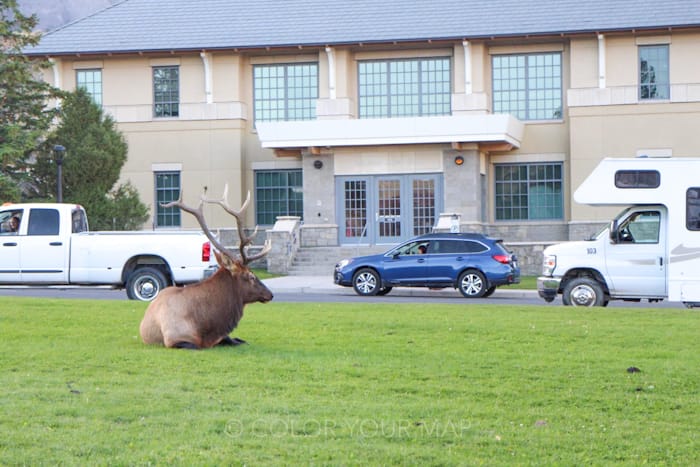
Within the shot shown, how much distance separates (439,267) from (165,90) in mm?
18259

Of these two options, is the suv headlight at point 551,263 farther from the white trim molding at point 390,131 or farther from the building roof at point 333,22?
the building roof at point 333,22

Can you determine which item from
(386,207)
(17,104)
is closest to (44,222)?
(17,104)

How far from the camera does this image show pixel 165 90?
4275cm

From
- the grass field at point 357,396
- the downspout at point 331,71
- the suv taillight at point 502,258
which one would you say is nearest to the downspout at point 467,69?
the downspout at point 331,71

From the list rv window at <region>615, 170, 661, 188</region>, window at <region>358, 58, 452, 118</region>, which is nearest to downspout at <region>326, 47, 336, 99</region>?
window at <region>358, 58, 452, 118</region>

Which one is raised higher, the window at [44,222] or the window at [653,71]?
the window at [653,71]

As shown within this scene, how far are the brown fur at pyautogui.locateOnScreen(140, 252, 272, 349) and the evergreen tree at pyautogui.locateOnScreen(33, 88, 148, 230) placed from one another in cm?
2189

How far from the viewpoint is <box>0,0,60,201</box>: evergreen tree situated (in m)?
33.0

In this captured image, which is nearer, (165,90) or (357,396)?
(357,396)

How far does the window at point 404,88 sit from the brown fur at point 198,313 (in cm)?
2859

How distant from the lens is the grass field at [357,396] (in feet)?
25.9

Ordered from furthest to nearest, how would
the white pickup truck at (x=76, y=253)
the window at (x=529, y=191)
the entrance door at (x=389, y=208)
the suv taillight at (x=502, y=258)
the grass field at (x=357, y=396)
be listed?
1. the window at (x=529, y=191)
2. the entrance door at (x=389, y=208)
3. the suv taillight at (x=502, y=258)
4. the white pickup truck at (x=76, y=253)
5. the grass field at (x=357, y=396)

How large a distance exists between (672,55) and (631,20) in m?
1.89

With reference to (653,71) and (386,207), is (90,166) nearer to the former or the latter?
(386,207)
